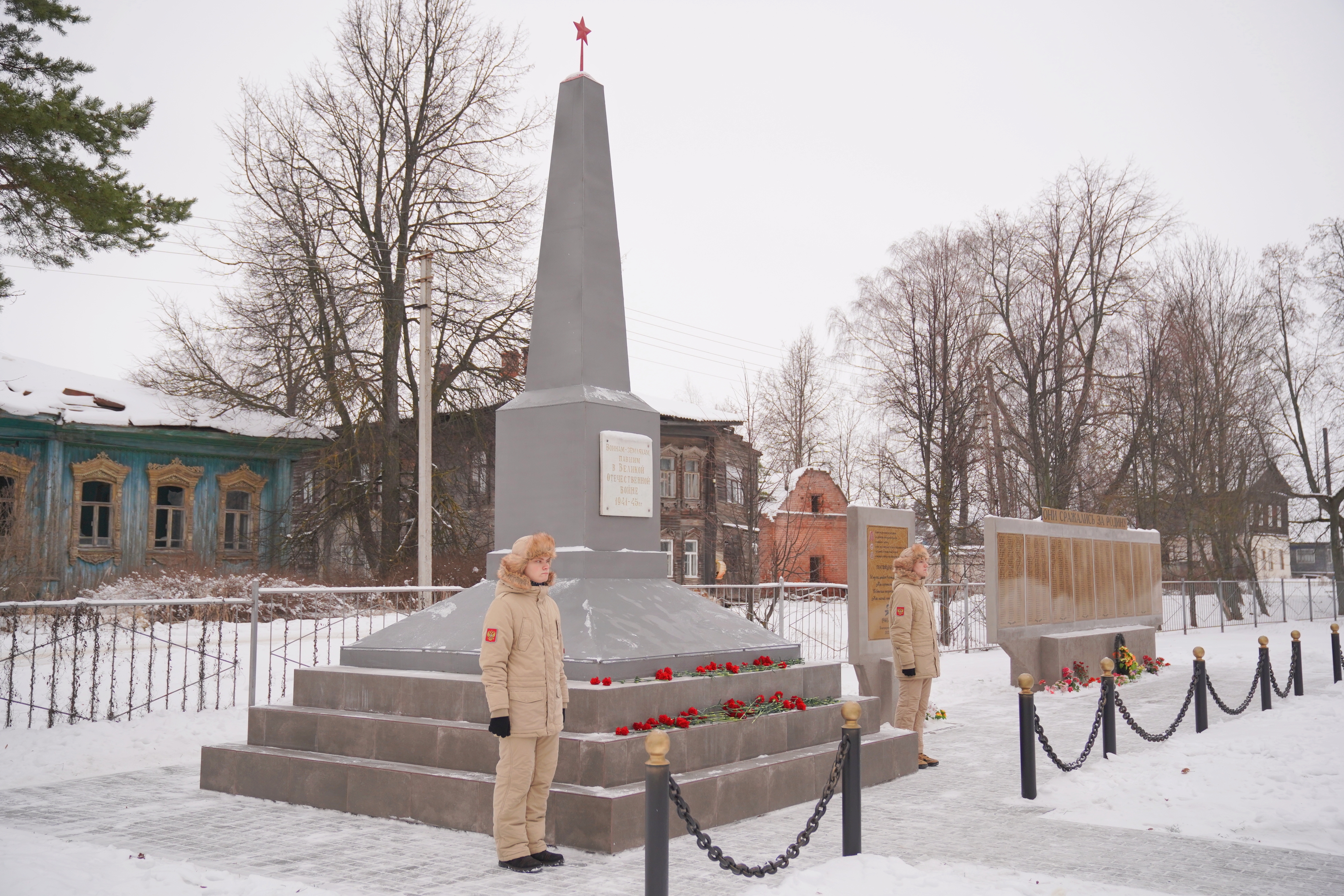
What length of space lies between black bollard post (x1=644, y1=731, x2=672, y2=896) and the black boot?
3.76 ft

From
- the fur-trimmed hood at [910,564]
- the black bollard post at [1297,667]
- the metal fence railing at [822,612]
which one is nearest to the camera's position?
the fur-trimmed hood at [910,564]

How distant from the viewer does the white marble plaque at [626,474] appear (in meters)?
8.39

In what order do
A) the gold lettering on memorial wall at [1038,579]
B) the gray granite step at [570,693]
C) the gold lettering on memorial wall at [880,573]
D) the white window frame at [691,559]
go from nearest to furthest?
the gray granite step at [570,693] → the gold lettering on memorial wall at [880,573] → the gold lettering on memorial wall at [1038,579] → the white window frame at [691,559]

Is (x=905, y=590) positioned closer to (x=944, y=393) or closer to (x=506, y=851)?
(x=506, y=851)

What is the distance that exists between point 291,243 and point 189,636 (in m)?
11.1

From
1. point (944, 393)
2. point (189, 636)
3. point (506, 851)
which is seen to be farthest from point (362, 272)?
point (506, 851)

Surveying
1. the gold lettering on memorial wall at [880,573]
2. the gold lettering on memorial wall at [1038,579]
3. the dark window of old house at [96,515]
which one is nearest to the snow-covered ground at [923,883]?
the gold lettering on memorial wall at [880,573]

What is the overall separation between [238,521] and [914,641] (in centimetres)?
2295

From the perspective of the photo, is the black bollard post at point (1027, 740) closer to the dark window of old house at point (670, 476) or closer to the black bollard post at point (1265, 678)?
the black bollard post at point (1265, 678)

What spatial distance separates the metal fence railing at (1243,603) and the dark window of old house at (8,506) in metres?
26.6

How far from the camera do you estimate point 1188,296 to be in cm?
3272

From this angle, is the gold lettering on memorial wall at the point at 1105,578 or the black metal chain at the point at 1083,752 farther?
the gold lettering on memorial wall at the point at 1105,578

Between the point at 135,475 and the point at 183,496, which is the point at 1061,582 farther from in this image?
the point at 135,475

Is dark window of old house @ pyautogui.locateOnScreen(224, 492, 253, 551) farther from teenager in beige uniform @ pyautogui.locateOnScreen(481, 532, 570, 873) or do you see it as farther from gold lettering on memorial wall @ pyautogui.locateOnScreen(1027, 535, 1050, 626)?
teenager in beige uniform @ pyautogui.locateOnScreen(481, 532, 570, 873)
